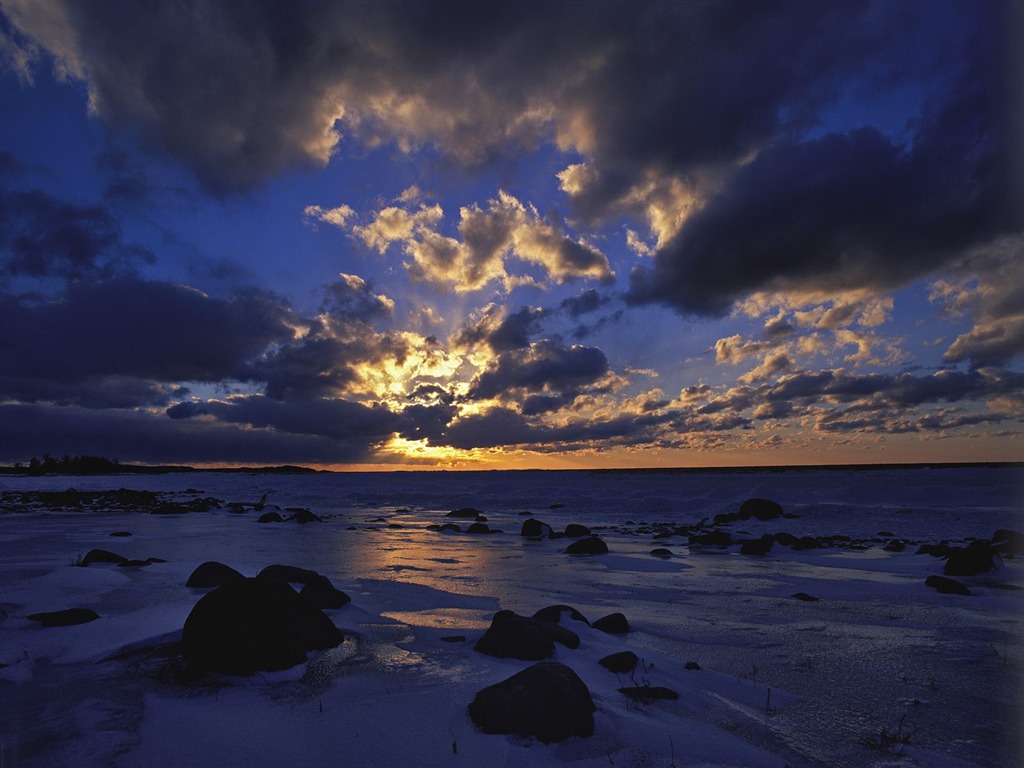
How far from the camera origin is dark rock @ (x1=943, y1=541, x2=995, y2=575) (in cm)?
1041

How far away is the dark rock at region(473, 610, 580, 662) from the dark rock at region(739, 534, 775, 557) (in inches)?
383

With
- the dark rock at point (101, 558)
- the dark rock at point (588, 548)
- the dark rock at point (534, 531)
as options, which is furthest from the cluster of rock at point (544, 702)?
the dark rock at point (534, 531)

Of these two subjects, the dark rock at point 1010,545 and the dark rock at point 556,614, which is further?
the dark rock at point 1010,545

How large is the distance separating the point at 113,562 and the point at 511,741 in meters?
10.3

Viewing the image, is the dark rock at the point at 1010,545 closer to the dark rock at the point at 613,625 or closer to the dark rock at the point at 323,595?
the dark rock at the point at 613,625

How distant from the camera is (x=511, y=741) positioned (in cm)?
340

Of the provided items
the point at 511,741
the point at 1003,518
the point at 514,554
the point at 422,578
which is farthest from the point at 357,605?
the point at 1003,518

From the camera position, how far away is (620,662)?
15.9 ft

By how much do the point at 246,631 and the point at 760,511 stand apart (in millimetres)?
22560

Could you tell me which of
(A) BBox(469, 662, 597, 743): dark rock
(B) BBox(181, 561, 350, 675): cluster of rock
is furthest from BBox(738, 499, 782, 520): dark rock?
(A) BBox(469, 662, 597, 743): dark rock

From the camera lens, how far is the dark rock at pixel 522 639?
501 centimetres

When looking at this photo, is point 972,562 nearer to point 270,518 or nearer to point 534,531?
point 534,531

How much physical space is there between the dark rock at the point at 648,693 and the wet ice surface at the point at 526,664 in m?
0.08

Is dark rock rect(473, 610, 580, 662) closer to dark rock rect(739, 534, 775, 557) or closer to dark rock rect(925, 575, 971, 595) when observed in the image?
dark rock rect(925, 575, 971, 595)
